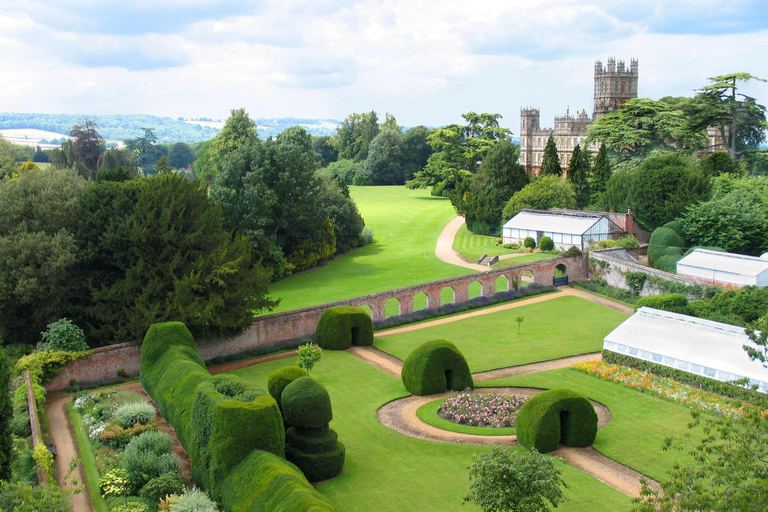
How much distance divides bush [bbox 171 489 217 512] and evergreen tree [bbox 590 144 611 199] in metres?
55.2

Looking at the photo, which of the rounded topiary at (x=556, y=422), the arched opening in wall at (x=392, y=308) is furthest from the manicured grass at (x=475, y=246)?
the rounded topiary at (x=556, y=422)

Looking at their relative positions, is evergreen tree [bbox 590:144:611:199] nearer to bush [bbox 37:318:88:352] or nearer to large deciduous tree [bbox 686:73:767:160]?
large deciduous tree [bbox 686:73:767:160]

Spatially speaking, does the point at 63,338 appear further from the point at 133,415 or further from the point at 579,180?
the point at 579,180

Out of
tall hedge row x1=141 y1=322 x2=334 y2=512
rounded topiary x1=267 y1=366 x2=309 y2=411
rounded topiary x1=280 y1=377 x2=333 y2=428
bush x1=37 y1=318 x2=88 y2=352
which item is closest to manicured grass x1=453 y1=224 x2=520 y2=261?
bush x1=37 y1=318 x2=88 y2=352

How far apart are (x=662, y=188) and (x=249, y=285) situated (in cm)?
3679

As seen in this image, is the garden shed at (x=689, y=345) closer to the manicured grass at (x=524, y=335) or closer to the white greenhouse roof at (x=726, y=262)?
the manicured grass at (x=524, y=335)

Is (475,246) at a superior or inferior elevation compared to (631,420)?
superior

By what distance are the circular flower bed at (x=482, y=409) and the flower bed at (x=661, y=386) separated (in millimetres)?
4970

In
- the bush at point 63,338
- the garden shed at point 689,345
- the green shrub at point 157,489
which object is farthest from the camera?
the bush at point 63,338

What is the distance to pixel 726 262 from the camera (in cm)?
4197

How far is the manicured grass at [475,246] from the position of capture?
54.8 m

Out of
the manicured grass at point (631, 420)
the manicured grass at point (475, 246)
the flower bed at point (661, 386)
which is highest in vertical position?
Result: the manicured grass at point (475, 246)

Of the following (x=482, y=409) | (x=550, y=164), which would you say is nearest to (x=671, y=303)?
(x=482, y=409)

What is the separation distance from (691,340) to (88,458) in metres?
24.5
